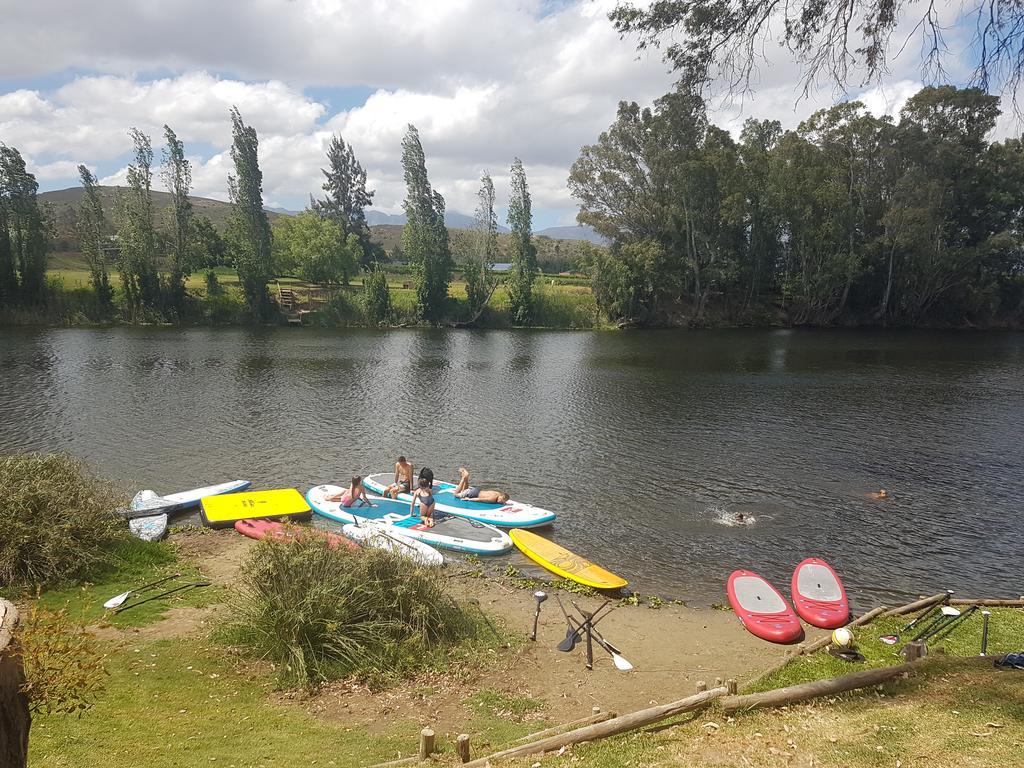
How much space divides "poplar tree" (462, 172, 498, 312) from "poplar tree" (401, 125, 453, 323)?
8.83ft

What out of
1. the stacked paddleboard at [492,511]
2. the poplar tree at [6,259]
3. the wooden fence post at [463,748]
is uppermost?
the poplar tree at [6,259]

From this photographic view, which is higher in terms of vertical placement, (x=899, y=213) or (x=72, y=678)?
(x=899, y=213)

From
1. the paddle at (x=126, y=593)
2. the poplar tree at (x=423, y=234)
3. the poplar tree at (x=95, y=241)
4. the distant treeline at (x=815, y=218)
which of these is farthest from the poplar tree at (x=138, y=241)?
the paddle at (x=126, y=593)

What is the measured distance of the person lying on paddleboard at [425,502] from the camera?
17.7 meters

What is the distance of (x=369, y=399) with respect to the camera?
3416 centimetres

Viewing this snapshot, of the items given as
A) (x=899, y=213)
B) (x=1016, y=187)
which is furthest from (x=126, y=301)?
(x=1016, y=187)

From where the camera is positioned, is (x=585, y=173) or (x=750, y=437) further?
(x=585, y=173)

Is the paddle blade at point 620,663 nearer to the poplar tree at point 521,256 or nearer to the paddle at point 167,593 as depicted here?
the paddle at point 167,593

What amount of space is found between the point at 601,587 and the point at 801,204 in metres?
57.8

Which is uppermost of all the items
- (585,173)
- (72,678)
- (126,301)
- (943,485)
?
(585,173)

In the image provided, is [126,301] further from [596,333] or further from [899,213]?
[899,213]

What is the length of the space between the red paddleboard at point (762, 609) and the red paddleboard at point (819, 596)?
35 cm

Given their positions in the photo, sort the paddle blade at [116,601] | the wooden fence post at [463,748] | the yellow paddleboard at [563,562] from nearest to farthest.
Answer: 1. the wooden fence post at [463,748]
2. the paddle blade at [116,601]
3. the yellow paddleboard at [563,562]

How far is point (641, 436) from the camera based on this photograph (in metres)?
28.0
